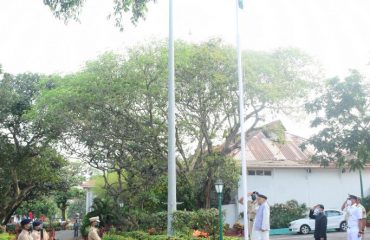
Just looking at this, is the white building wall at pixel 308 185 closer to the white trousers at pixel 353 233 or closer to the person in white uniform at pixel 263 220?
the white trousers at pixel 353 233

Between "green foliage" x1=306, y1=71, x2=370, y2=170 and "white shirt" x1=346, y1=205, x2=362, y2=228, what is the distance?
792 cm

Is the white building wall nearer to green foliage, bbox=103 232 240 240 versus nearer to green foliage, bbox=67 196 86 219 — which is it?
green foliage, bbox=103 232 240 240

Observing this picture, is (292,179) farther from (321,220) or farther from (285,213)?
(321,220)

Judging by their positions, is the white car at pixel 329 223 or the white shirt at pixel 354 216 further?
the white car at pixel 329 223

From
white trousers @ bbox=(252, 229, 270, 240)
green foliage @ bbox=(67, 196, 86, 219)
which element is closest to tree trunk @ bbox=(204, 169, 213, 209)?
white trousers @ bbox=(252, 229, 270, 240)

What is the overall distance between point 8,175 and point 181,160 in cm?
1390

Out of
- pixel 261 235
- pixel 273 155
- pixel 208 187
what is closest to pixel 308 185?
pixel 273 155

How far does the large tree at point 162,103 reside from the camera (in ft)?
68.0

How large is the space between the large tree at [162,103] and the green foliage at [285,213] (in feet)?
26.3

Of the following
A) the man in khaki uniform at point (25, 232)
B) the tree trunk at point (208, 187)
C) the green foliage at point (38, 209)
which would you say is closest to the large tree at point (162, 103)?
the tree trunk at point (208, 187)

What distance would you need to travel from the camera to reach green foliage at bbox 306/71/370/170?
20250 millimetres

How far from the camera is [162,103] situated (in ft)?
69.9

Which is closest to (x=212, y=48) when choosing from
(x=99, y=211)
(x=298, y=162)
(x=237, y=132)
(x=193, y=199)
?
(x=237, y=132)

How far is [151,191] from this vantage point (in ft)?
89.9
